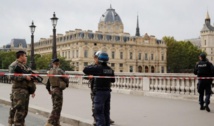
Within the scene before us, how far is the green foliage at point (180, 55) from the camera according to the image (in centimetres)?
12525

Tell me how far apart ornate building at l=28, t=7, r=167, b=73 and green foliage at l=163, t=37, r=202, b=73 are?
11.0 feet

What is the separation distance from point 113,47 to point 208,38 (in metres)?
63.7

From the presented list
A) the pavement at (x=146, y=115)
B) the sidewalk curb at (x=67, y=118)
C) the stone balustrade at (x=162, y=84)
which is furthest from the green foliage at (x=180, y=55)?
the sidewalk curb at (x=67, y=118)

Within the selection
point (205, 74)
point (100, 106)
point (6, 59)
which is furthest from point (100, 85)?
point (6, 59)

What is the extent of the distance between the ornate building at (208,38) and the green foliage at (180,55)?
144ft

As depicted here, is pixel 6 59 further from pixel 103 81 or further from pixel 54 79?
pixel 103 81

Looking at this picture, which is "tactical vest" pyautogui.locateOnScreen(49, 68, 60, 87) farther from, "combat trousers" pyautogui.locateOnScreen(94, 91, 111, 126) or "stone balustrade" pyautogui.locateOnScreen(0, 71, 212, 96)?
"stone balustrade" pyautogui.locateOnScreen(0, 71, 212, 96)

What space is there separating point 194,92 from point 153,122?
598 centimetres

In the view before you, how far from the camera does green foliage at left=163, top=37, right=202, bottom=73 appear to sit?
125250 millimetres

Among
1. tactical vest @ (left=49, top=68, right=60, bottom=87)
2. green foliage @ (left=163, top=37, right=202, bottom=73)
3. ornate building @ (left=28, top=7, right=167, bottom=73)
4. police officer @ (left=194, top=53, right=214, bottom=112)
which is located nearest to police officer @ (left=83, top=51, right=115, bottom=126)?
tactical vest @ (left=49, top=68, right=60, bottom=87)

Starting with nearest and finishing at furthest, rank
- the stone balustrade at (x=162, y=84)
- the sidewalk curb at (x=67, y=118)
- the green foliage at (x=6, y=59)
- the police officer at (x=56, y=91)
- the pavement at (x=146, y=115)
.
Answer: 1. the police officer at (x=56, y=91)
2. the pavement at (x=146, y=115)
3. the sidewalk curb at (x=67, y=118)
4. the stone balustrade at (x=162, y=84)
5. the green foliage at (x=6, y=59)

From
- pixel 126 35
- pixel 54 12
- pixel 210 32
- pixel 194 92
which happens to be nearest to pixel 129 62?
pixel 126 35

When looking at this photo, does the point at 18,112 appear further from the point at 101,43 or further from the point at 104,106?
the point at 101,43

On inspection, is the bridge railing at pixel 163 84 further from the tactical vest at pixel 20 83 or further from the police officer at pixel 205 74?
the tactical vest at pixel 20 83
